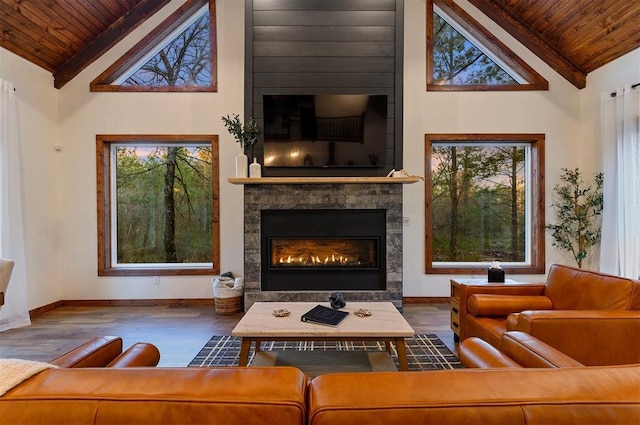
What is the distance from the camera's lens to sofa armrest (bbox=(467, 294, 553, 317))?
2.53m

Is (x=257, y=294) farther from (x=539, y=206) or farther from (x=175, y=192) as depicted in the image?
(x=539, y=206)

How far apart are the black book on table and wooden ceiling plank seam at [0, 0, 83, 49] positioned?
428 centimetres

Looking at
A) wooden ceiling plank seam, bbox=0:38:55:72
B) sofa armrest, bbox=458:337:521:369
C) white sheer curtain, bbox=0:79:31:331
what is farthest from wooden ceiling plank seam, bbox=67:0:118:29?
sofa armrest, bbox=458:337:521:369

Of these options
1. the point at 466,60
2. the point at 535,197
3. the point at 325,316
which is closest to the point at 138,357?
the point at 325,316

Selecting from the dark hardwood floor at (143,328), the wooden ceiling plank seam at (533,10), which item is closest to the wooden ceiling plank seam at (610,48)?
the wooden ceiling plank seam at (533,10)

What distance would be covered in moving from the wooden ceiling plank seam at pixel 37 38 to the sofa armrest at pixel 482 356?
503cm

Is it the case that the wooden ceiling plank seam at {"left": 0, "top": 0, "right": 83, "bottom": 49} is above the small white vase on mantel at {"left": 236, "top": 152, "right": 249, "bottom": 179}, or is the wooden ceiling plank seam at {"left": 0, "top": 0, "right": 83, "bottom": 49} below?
above

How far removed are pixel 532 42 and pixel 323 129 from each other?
10.3ft

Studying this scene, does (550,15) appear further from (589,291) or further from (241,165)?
(241,165)

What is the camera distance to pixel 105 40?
4.27 metres

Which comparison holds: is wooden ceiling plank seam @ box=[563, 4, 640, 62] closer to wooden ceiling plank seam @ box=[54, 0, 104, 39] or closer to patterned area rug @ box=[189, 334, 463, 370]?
patterned area rug @ box=[189, 334, 463, 370]

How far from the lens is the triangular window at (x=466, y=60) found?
14.4 ft

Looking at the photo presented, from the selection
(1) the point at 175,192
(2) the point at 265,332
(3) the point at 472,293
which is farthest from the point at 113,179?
(3) the point at 472,293

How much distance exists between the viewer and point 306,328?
88.4 inches
